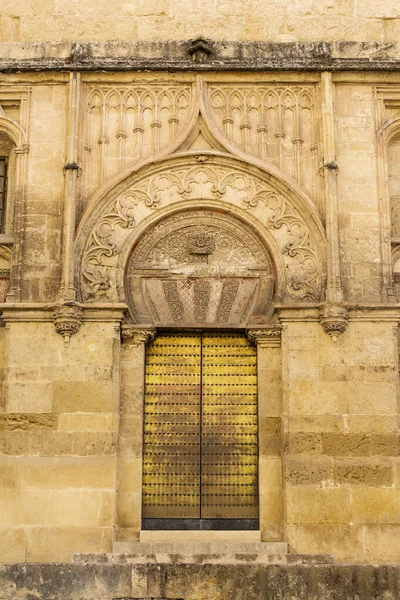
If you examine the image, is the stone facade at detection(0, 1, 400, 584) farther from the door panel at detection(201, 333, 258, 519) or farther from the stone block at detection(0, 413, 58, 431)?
the door panel at detection(201, 333, 258, 519)

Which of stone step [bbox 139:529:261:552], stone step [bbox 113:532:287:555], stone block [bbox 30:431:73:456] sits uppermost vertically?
stone block [bbox 30:431:73:456]

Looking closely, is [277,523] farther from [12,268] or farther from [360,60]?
[360,60]

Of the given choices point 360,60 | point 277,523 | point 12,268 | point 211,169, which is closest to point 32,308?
point 12,268

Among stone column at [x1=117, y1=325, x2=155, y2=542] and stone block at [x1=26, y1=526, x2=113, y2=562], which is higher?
stone column at [x1=117, y1=325, x2=155, y2=542]

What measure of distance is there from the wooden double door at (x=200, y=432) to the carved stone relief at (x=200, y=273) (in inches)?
16.7

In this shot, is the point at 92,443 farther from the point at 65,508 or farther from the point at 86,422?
the point at 65,508

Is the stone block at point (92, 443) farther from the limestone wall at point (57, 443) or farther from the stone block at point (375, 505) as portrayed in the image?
the stone block at point (375, 505)

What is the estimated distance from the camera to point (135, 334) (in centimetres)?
1316

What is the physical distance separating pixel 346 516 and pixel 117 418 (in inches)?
141

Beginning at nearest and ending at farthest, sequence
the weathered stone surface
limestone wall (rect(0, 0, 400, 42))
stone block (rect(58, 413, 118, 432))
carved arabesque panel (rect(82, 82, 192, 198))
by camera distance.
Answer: the weathered stone surface, stone block (rect(58, 413, 118, 432)), carved arabesque panel (rect(82, 82, 192, 198)), limestone wall (rect(0, 0, 400, 42))

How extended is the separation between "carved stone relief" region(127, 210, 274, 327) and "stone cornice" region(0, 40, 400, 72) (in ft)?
8.18

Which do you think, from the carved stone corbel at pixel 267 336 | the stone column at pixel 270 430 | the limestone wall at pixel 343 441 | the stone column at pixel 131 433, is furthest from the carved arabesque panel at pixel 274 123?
the stone column at pixel 131 433

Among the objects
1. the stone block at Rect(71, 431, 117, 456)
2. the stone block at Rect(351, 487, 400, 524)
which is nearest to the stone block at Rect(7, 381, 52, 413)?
the stone block at Rect(71, 431, 117, 456)

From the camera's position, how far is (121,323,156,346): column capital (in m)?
13.1
